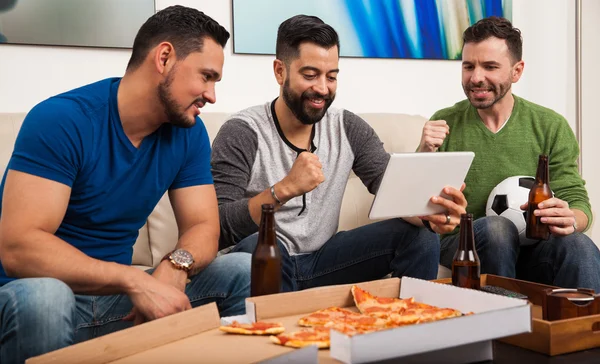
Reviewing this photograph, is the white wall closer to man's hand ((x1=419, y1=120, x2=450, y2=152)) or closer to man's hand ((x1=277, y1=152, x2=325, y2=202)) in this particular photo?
man's hand ((x1=419, y1=120, x2=450, y2=152))

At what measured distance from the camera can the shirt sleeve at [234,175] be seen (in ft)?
7.16

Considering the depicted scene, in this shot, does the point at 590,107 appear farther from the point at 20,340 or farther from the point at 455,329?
the point at 20,340

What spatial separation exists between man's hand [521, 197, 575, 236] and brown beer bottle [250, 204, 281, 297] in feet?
3.48

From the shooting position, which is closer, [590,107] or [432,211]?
[432,211]

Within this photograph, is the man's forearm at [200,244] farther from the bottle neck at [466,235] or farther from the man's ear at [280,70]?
the man's ear at [280,70]

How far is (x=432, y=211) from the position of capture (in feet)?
6.66

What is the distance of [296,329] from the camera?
4.69ft

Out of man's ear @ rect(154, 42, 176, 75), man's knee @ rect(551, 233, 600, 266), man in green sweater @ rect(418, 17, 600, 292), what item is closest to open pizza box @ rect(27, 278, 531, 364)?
man's ear @ rect(154, 42, 176, 75)

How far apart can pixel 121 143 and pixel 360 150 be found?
0.97 metres

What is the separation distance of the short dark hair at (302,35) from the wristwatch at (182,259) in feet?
3.07

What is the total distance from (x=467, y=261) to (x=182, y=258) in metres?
0.69

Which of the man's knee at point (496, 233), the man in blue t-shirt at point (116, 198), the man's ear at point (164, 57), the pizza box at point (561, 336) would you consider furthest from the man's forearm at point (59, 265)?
the man's knee at point (496, 233)

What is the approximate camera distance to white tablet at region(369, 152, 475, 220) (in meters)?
1.90

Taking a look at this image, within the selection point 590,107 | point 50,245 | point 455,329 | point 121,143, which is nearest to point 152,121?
point 121,143
